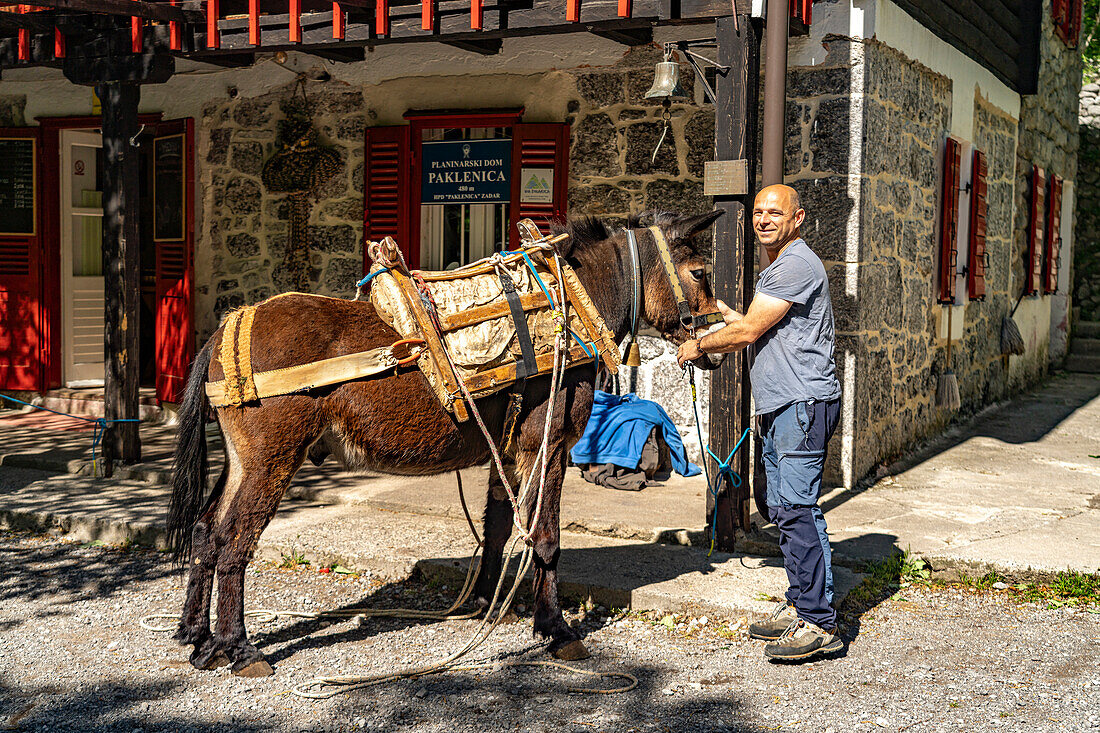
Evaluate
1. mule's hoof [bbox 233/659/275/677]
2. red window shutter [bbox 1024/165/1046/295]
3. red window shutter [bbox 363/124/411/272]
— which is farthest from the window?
mule's hoof [bbox 233/659/275/677]

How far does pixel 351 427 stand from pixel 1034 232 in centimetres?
1049

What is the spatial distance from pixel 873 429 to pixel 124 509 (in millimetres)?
5030

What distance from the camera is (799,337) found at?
4.12 m

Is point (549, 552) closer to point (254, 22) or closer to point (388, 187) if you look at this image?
point (254, 22)

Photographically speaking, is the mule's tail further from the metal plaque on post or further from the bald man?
the metal plaque on post

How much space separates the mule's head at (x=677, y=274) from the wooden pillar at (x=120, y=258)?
420 centimetres

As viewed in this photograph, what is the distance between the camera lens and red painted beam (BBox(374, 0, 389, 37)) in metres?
6.02

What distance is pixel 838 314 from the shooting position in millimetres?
6855

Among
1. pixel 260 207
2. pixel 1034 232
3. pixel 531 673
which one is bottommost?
pixel 531 673

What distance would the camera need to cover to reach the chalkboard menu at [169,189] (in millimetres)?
9211

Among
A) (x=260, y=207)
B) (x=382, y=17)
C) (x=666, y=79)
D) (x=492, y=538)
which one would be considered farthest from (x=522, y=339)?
(x=260, y=207)

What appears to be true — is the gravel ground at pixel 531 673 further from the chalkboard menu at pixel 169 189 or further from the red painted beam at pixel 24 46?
the chalkboard menu at pixel 169 189

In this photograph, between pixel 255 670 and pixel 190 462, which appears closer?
pixel 255 670

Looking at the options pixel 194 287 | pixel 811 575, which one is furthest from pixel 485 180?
pixel 811 575
